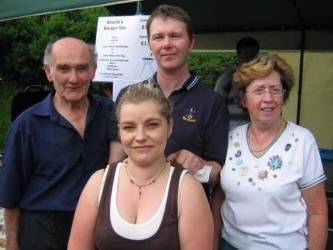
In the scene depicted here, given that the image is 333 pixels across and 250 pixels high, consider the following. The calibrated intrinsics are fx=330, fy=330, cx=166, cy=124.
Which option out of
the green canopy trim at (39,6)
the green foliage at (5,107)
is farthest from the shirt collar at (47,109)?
the green foliage at (5,107)

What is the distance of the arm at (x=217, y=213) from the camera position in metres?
2.01

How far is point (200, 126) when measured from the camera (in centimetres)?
187

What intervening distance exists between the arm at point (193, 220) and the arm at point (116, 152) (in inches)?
26.1

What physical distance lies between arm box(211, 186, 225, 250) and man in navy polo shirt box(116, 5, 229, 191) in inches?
5.4

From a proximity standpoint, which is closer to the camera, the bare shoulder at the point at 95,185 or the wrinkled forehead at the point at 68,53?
the bare shoulder at the point at 95,185

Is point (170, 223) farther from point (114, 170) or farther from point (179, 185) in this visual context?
point (114, 170)

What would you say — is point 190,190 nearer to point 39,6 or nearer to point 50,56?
point 50,56

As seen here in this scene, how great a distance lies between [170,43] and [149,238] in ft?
3.59

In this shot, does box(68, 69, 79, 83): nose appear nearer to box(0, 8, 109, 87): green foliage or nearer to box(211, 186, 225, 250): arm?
box(211, 186, 225, 250): arm

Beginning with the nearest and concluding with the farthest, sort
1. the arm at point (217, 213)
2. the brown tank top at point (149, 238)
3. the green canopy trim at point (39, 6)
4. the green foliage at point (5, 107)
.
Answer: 1. the brown tank top at point (149, 238)
2. the arm at point (217, 213)
3. the green canopy trim at point (39, 6)
4. the green foliage at point (5, 107)

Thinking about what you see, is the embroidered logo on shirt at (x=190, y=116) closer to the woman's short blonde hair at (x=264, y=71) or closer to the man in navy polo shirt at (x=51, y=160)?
the woman's short blonde hair at (x=264, y=71)

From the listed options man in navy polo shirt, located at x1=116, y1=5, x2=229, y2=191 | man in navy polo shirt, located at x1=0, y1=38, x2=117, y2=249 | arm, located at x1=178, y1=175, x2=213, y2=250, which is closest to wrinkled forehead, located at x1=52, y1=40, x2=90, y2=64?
man in navy polo shirt, located at x1=0, y1=38, x2=117, y2=249

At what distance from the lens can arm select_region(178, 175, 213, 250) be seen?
4.48ft

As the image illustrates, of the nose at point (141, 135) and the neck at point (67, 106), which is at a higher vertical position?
the neck at point (67, 106)
